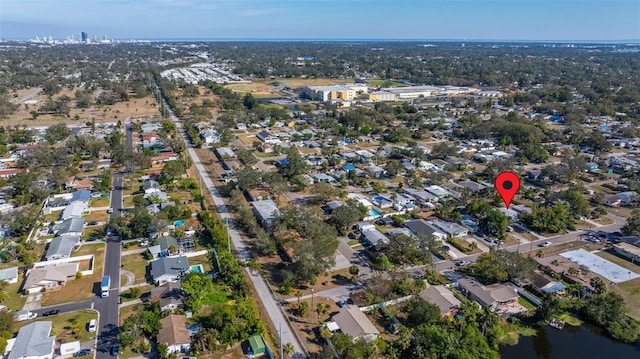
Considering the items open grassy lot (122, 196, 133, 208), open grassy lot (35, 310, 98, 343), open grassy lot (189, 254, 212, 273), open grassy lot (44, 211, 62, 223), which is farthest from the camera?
open grassy lot (122, 196, 133, 208)

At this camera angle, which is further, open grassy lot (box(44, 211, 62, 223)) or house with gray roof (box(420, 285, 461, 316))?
open grassy lot (box(44, 211, 62, 223))

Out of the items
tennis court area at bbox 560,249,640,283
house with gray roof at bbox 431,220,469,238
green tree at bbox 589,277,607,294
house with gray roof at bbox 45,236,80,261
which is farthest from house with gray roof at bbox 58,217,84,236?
tennis court area at bbox 560,249,640,283

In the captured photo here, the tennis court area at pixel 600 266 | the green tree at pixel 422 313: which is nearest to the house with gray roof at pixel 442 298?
the green tree at pixel 422 313

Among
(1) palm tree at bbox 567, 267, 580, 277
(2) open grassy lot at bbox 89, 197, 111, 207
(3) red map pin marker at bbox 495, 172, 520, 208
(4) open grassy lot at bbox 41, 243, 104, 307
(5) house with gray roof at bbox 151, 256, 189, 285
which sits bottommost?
(4) open grassy lot at bbox 41, 243, 104, 307

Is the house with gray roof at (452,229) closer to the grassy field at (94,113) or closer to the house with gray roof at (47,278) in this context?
the house with gray roof at (47,278)

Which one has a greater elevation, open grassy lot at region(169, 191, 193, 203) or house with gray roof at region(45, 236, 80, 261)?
open grassy lot at region(169, 191, 193, 203)

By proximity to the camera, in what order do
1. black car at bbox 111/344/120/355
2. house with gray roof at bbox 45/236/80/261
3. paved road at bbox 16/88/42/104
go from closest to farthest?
black car at bbox 111/344/120/355
house with gray roof at bbox 45/236/80/261
paved road at bbox 16/88/42/104

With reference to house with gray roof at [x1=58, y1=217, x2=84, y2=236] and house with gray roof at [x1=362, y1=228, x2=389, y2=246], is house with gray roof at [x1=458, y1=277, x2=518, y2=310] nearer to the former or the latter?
house with gray roof at [x1=362, y1=228, x2=389, y2=246]
